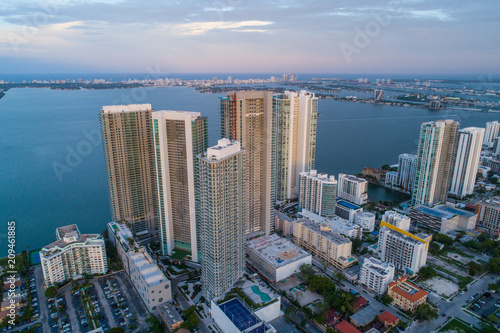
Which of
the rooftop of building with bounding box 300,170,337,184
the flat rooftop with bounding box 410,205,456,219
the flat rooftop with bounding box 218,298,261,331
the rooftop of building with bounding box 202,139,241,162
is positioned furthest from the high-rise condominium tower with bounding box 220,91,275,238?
the flat rooftop with bounding box 410,205,456,219

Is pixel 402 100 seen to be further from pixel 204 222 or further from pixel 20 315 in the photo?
pixel 20 315

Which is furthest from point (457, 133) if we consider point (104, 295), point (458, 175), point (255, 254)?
point (104, 295)

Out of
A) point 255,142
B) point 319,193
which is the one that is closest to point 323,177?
point 319,193

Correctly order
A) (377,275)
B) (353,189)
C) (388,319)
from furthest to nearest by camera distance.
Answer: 1. (353,189)
2. (377,275)
3. (388,319)

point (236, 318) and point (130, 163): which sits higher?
point (130, 163)

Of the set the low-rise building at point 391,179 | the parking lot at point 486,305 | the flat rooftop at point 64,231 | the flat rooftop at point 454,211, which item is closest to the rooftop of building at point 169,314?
the flat rooftop at point 64,231

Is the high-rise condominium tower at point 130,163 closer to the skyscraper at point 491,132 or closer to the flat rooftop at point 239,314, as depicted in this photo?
the flat rooftop at point 239,314

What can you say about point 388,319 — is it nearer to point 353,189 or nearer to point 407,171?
point 353,189
